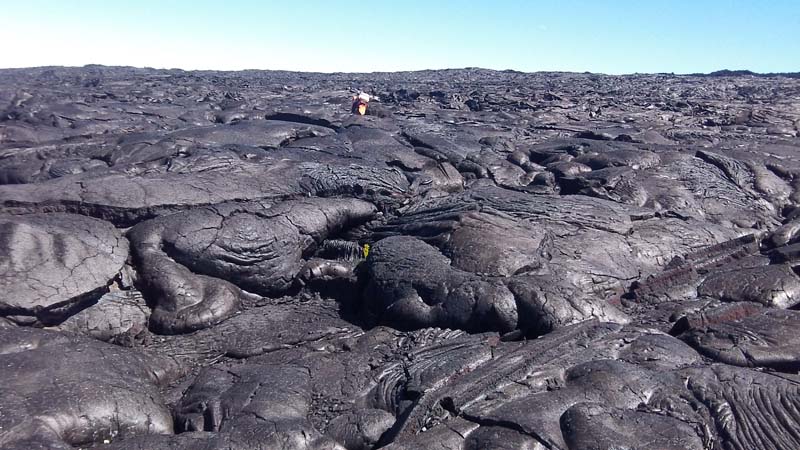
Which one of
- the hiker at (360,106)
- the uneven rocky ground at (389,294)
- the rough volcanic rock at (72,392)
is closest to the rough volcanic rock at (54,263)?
the uneven rocky ground at (389,294)

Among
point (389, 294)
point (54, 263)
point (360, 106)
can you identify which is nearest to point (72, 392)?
point (54, 263)

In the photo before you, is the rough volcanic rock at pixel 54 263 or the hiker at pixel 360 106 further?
the hiker at pixel 360 106

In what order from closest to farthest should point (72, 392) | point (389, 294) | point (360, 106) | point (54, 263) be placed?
point (72, 392) → point (54, 263) → point (389, 294) → point (360, 106)

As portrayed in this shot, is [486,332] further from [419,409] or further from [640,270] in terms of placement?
[640,270]

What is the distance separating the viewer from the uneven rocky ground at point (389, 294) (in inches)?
216

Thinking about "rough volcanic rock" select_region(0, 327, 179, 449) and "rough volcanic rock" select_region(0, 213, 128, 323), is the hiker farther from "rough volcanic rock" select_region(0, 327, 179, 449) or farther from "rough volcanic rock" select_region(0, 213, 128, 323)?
"rough volcanic rock" select_region(0, 327, 179, 449)

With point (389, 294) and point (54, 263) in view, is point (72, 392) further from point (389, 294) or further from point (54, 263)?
point (389, 294)

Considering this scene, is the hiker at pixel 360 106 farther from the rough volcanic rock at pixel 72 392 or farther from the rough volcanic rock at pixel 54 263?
the rough volcanic rock at pixel 72 392

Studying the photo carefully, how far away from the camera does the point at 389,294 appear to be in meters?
7.93

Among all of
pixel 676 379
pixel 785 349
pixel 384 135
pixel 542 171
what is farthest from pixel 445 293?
pixel 384 135

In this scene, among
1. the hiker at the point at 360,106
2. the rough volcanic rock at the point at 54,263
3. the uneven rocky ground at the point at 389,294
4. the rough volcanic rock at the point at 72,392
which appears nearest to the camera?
the rough volcanic rock at the point at 72,392

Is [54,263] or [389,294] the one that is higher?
[54,263]

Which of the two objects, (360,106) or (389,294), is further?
(360,106)

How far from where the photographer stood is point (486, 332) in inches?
284
